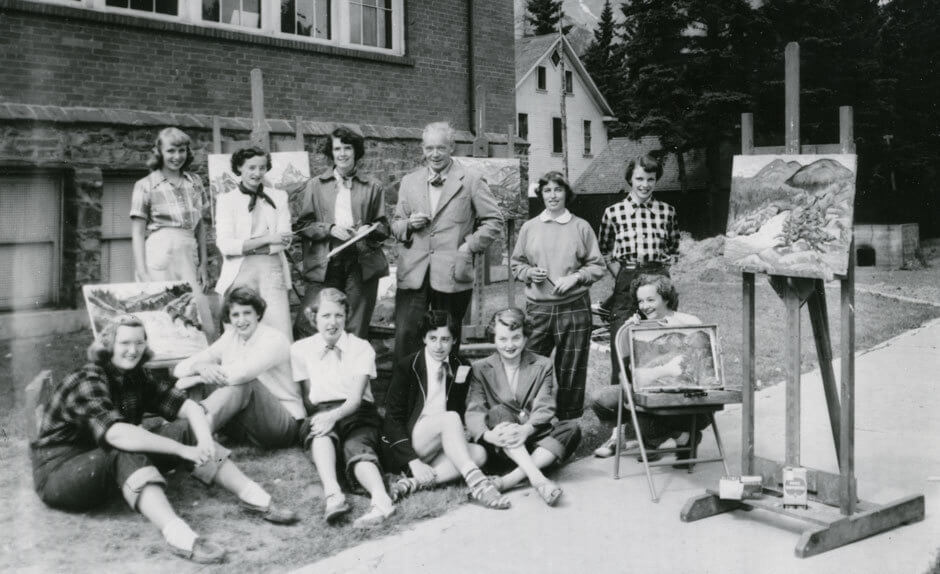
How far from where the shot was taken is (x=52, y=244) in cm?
911

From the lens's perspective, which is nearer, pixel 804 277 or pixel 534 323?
pixel 804 277

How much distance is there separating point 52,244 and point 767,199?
7393 millimetres

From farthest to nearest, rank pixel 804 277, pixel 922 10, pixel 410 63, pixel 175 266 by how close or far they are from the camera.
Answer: pixel 922 10 < pixel 410 63 < pixel 175 266 < pixel 804 277

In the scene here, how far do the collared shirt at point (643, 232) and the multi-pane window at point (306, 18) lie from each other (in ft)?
20.9

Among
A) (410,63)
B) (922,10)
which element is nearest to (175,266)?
(410,63)

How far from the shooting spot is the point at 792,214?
461 centimetres

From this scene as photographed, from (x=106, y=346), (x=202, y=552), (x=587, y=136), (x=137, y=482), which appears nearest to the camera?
(x=202, y=552)

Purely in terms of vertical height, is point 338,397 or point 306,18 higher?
point 306,18

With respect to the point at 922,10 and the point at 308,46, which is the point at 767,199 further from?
the point at 922,10

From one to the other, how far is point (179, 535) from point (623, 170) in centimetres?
3297

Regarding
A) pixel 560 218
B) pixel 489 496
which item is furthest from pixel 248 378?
pixel 560 218

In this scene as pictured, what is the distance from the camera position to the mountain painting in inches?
175

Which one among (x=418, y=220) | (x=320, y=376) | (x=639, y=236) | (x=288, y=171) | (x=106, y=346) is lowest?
(x=320, y=376)

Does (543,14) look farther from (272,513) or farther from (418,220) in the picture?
(272,513)
